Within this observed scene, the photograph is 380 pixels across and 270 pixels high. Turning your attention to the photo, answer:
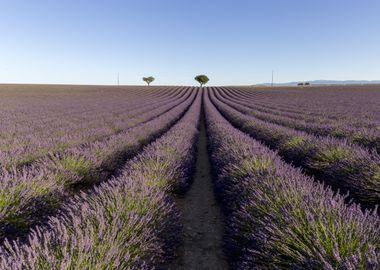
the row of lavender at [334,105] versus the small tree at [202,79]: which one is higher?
the small tree at [202,79]

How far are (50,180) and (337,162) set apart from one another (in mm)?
4409

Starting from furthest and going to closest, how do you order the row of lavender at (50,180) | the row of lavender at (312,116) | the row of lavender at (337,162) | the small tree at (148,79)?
the small tree at (148,79) → the row of lavender at (312,116) → the row of lavender at (337,162) → the row of lavender at (50,180)

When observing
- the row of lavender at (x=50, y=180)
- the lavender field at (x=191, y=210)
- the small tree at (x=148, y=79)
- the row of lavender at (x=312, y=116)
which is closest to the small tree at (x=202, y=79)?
the small tree at (x=148, y=79)

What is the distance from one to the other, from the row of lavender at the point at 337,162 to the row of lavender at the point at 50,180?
154 inches

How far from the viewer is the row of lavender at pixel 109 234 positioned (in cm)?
163

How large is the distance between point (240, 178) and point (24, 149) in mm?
4958

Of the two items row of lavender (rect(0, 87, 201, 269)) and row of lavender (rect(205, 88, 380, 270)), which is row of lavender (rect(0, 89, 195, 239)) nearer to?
row of lavender (rect(0, 87, 201, 269))

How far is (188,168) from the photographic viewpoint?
5090 millimetres

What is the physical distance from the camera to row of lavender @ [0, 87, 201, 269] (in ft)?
5.36

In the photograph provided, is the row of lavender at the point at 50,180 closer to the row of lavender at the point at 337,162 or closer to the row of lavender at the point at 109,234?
the row of lavender at the point at 109,234

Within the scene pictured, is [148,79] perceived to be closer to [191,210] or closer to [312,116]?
[312,116]

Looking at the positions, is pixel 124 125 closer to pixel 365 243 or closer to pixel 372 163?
pixel 372 163

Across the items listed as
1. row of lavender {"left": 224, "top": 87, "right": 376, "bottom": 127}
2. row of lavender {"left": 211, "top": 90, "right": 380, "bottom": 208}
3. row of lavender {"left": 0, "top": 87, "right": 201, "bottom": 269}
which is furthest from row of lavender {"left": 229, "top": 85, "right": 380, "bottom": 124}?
row of lavender {"left": 0, "top": 87, "right": 201, "bottom": 269}

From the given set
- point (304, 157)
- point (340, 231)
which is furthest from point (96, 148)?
point (340, 231)
